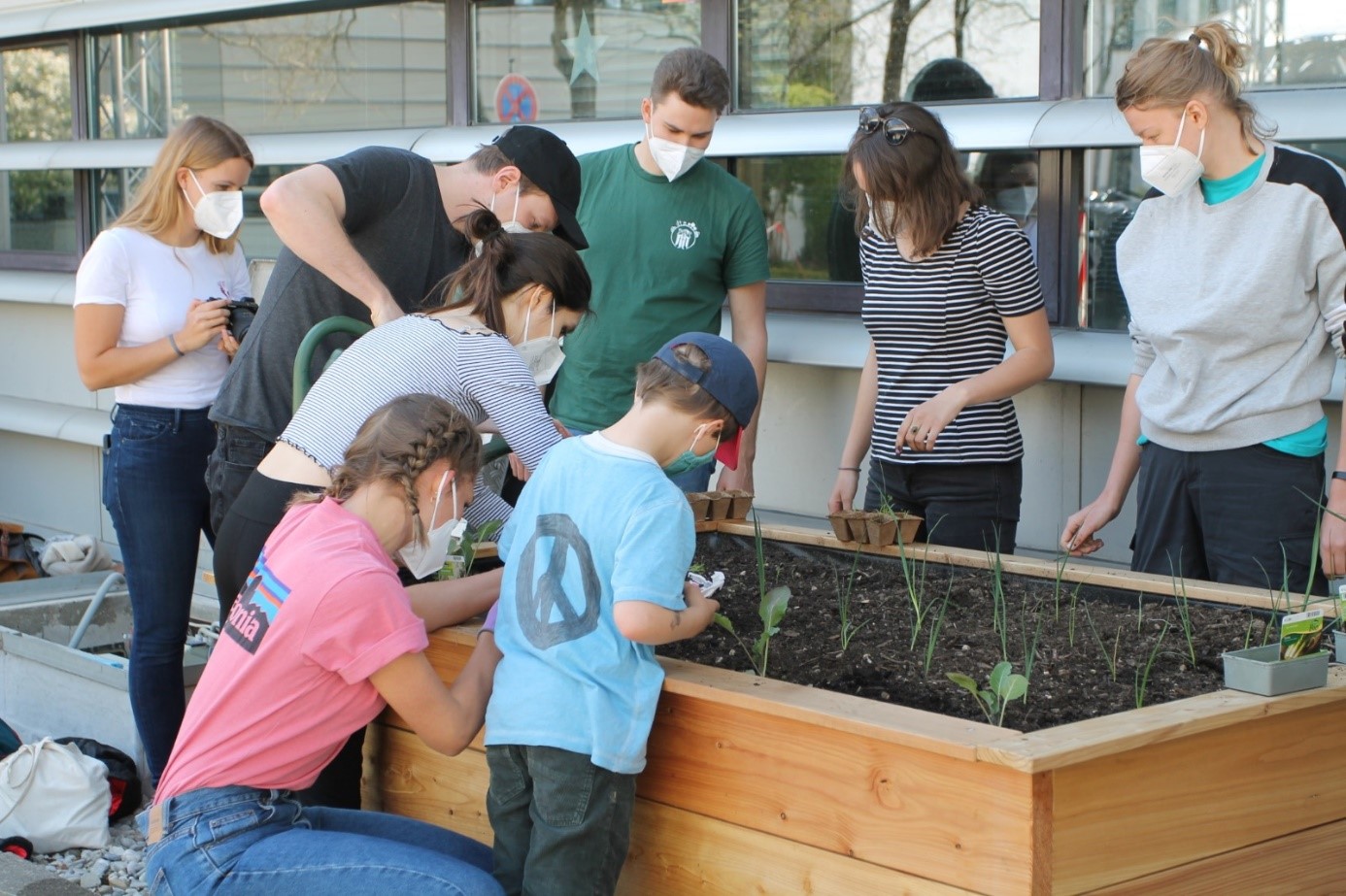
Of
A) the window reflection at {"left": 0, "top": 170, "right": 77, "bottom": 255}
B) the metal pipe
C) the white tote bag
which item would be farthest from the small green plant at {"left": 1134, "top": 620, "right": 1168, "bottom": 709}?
the window reflection at {"left": 0, "top": 170, "right": 77, "bottom": 255}

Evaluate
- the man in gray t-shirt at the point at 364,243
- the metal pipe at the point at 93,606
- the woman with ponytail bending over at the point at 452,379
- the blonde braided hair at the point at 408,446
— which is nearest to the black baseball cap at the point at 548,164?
the man in gray t-shirt at the point at 364,243

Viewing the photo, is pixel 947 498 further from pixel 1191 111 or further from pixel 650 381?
pixel 650 381

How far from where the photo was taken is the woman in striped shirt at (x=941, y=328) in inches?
120

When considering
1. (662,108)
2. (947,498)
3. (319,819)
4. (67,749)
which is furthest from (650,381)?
(67,749)

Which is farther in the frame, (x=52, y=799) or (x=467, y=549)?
(x=52, y=799)

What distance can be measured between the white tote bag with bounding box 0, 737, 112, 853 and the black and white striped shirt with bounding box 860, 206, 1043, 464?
211 cm

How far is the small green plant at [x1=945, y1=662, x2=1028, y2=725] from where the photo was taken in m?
2.11

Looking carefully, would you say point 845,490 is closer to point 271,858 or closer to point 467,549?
point 467,549

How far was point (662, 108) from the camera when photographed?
11.6 ft

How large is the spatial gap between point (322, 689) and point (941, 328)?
155cm

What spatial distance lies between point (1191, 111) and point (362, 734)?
1896 mm

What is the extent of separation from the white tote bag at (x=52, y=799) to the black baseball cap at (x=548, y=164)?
189 cm

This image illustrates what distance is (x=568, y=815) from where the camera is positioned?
2141mm

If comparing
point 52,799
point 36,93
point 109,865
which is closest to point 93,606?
point 52,799
